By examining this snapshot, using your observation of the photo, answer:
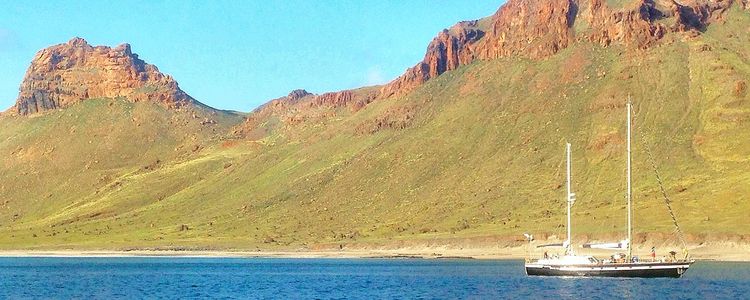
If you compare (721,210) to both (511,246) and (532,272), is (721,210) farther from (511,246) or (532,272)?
(532,272)

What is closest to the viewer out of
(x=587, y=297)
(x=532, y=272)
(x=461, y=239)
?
(x=587, y=297)

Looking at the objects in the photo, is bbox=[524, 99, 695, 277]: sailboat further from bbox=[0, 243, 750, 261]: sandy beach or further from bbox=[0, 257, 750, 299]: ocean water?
bbox=[0, 243, 750, 261]: sandy beach

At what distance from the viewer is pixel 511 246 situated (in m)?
178

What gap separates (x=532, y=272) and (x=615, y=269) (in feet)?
34.7

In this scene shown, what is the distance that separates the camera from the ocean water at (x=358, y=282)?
9981 centimetres

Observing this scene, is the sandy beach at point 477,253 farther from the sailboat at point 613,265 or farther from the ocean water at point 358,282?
the sailboat at point 613,265

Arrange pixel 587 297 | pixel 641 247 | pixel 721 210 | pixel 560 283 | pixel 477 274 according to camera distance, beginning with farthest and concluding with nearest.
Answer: pixel 721 210 < pixel 641 247 < pixel 477 274 < pixel 560 283 < pixel 587 297

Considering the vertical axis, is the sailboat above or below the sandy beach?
below

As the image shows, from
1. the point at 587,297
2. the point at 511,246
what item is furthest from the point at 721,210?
the point at 587,297

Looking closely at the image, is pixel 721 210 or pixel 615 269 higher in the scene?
pixel 721 210

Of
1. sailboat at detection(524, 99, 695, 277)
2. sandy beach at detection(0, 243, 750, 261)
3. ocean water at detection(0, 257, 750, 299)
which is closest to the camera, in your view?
ocean water at detection(0, 257, 750, 299)

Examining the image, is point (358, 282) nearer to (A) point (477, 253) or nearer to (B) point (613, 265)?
(B) point (613, 265)

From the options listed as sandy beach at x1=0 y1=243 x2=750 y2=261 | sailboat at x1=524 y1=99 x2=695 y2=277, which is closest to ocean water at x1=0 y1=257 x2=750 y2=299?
sailboat at x1=524 y1=99 x2=695 y2=277

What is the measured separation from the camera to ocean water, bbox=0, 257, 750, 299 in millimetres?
99812
